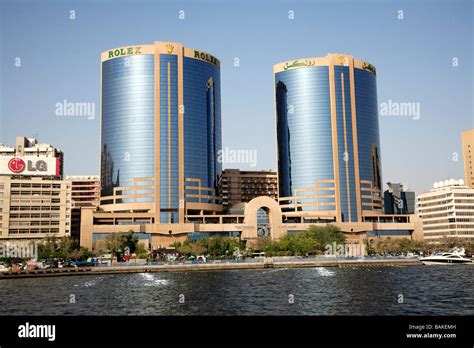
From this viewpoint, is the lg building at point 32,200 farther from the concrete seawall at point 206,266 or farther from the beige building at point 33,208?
the concrete seawall at point 206,266

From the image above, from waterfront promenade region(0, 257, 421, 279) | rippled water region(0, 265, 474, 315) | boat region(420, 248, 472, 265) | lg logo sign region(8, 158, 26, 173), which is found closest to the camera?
rippled water region(0, 265, 474, 315)

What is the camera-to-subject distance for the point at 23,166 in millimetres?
167875

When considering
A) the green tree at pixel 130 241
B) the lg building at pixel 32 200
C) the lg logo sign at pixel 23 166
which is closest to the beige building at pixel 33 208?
the lg building at pixel 32 200

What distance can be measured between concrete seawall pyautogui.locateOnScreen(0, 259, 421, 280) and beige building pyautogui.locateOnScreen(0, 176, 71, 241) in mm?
43478

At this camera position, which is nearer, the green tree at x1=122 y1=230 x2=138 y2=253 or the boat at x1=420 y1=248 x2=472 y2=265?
the boat at x1=420 y1=248 x2=472 y2=265

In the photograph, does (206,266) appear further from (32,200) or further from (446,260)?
(446,260)

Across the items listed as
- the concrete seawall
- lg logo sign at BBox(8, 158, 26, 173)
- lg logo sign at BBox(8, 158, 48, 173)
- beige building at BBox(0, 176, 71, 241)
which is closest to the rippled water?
the concrete seawall

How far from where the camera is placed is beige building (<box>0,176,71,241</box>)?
164m

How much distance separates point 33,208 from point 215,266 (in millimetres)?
69757

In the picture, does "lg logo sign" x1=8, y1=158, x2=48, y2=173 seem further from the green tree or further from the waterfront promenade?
the waterfront promenade

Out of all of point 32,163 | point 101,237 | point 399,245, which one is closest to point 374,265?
point 399,245
